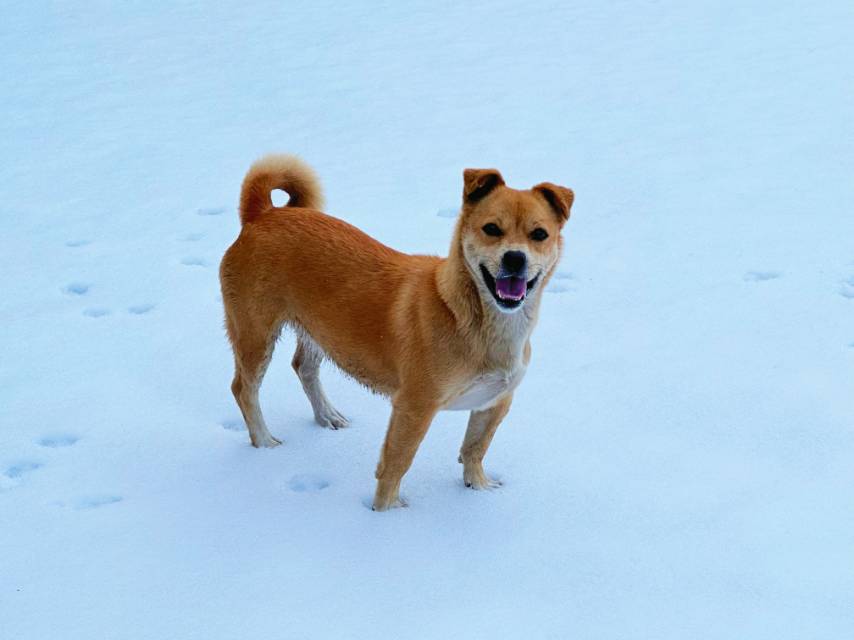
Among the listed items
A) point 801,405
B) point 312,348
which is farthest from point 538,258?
A: point 801,405

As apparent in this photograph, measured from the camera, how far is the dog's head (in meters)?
3.28

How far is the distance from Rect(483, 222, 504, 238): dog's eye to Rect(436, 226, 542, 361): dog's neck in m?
0.14

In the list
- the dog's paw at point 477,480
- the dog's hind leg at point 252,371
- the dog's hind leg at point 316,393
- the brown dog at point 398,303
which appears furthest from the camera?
the dog's hind leg at point 316,393

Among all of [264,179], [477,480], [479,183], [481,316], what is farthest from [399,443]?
[264,179]

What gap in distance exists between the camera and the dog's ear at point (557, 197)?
3.46 metres

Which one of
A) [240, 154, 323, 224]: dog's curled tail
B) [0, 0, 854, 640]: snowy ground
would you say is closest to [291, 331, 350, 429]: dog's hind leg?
[0, 0, 854, 640]: snowy ground

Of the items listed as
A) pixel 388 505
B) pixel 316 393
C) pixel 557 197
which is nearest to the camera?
pixel 557 197

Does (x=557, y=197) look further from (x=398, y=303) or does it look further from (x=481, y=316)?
(x=398, y=303)

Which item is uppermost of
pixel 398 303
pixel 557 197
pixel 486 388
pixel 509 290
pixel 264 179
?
pixel 557 197

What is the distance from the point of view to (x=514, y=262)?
10.6 ft

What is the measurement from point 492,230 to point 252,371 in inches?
51.6

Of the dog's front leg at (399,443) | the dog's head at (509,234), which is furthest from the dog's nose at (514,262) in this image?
the dog's front leg at (399,443)

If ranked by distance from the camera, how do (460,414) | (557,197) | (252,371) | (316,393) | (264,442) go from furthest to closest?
(460,414) → (316,393) → (264,442) → (252,371) → (557,197)

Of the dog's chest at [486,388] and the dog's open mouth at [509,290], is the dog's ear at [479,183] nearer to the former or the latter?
the dog's open mouth at [509,290]
